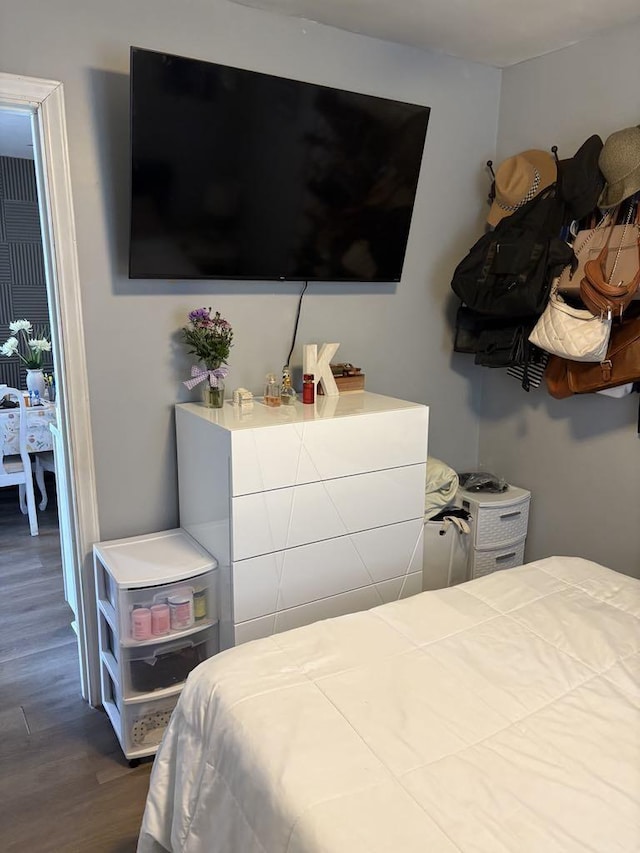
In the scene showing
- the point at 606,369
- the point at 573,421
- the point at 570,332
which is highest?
the point at 570,332

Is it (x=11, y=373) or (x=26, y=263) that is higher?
(x=26, y=263)

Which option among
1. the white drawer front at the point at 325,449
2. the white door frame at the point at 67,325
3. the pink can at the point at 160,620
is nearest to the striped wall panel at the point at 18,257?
the white door frame at the point at 67,325

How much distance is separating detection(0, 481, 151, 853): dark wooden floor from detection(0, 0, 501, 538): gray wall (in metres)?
0.69

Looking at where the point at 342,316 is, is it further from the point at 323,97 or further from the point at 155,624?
the point at 155,624

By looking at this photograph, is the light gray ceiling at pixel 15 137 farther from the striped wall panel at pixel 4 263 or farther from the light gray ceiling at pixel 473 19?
the light gray ceiling at pixel 473 19

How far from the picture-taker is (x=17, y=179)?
185 inches

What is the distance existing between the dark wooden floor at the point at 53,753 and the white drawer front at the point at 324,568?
660mm

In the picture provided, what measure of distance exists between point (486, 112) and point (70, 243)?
196cm

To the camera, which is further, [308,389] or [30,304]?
[30,304]

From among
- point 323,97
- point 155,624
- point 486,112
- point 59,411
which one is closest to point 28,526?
point 59,411

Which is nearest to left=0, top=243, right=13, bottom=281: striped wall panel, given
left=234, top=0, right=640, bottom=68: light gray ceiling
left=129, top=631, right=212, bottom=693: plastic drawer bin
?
left=234, top=0, right=640, bottom=68: light gray ceiling

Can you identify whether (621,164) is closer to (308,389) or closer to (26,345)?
(308,389)

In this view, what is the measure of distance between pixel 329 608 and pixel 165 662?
59 cm

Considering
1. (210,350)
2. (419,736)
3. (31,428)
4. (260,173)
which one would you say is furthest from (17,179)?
(419,736)
